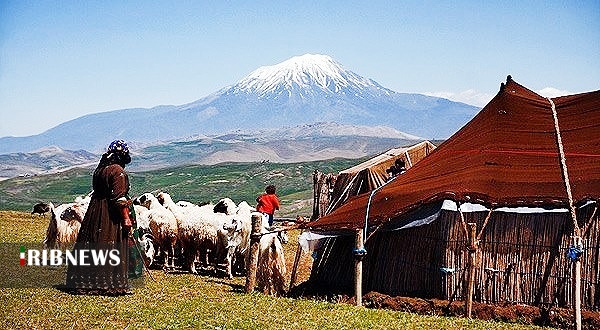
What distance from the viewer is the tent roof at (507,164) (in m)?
13.0

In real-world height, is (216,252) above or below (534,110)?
below

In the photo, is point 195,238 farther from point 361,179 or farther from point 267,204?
point 361,179

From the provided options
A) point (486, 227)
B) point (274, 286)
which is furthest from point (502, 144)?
point (274, 286)

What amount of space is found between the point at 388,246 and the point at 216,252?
16.3 ft

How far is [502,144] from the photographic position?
580 inches

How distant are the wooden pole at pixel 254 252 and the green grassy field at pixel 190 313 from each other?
0.85 ft

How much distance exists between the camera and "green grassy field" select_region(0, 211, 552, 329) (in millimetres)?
10523

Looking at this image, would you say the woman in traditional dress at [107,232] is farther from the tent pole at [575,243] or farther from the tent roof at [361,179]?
the tent roof at [361,179]

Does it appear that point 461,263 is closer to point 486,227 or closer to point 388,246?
point 486,227

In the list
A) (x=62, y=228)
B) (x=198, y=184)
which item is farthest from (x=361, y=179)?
(x=198, y=184)

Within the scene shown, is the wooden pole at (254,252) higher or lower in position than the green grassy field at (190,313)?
higher

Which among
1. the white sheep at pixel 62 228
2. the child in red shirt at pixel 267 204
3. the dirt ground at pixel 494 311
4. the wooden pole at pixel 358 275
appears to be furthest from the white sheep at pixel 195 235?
the dirt ground at pixel 494 311

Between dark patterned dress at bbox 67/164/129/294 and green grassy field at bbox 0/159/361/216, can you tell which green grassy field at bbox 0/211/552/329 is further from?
green grassy field at bbox 0/159/361/216

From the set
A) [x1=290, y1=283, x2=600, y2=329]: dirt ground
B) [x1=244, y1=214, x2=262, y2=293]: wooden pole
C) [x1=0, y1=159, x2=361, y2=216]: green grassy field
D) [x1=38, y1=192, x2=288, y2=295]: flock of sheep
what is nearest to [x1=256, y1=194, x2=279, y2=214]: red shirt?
[x1=38, y1=192, x2=288, y2=295]: flock of sheep
